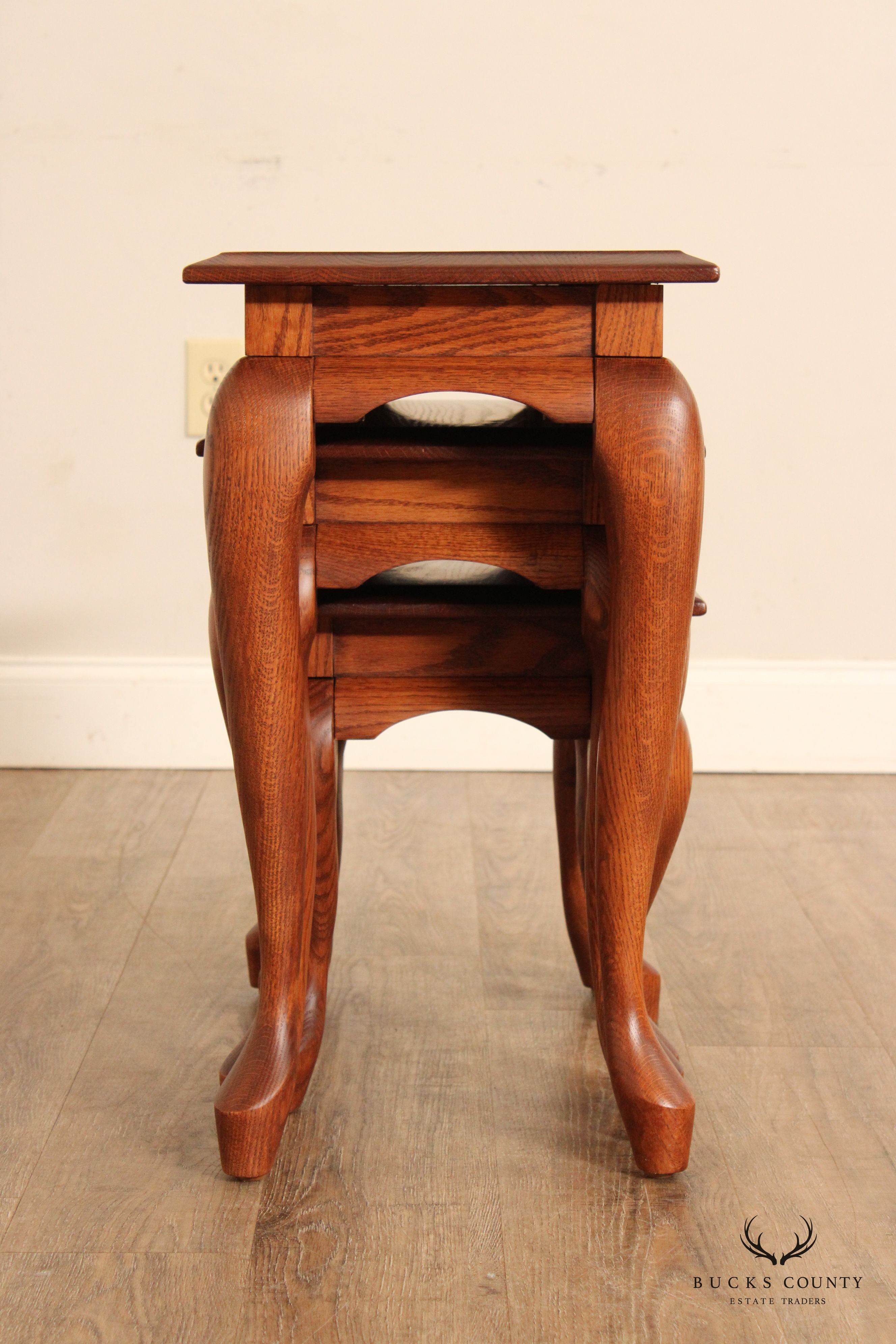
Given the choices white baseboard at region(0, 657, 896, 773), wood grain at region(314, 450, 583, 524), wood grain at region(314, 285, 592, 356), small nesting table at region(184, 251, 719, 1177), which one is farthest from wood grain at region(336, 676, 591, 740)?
white baseboard at region(0, 657, 896, 773)

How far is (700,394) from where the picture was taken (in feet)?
5.83

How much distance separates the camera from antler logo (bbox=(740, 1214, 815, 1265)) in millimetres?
801

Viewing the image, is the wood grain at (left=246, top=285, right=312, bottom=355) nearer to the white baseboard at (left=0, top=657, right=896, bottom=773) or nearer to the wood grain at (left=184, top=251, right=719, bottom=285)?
the wood grain at (left=184, top=251, right=719, bottom=285)

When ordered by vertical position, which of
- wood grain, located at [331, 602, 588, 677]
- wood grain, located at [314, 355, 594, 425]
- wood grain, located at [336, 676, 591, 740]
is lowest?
wood grain, located at [336, 676, 591, 740]

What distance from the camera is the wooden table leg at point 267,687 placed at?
0.80 metres

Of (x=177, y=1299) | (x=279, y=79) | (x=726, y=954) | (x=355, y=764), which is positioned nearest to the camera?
(x=177, y=1299)

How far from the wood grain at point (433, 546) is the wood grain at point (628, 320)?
136 mm

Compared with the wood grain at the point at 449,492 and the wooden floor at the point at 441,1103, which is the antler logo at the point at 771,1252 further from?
the wood grain at the point at 449,492

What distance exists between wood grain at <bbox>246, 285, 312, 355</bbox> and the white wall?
0.98 metres

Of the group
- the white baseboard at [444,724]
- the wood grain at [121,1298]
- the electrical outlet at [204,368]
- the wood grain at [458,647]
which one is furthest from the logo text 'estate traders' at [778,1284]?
the electrical outlet at [204,368]

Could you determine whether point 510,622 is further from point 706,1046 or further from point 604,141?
point 604,141

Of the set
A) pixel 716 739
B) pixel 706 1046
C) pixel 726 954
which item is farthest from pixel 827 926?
pixel 716 739

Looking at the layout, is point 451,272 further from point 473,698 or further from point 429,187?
point 429,187

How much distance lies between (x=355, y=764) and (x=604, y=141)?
36.9 inches
